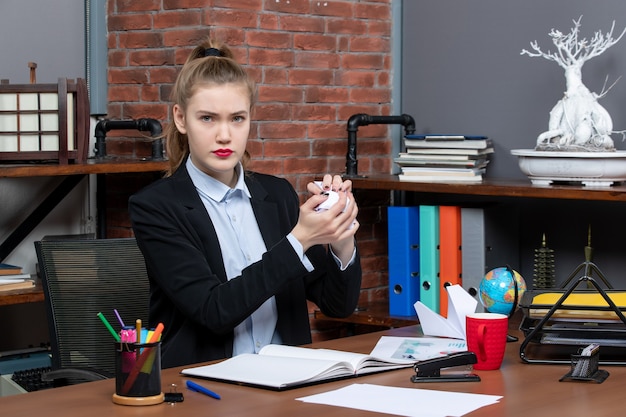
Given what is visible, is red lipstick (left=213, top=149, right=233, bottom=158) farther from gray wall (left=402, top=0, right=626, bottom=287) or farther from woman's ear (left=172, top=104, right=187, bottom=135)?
gray wall (left=402, top=0, right=626, bottom=287)

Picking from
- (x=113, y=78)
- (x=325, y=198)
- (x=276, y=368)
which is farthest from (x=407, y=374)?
(x=113, y=78)

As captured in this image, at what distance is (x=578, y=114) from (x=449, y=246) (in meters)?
0.63

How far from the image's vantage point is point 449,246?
3508mm

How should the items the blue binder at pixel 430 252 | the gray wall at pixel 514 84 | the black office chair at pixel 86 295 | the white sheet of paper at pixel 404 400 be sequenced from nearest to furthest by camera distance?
the white sheet of paper at pixel 404 400
the black office chair at pixel 86 295
the gray wall at pixel 514 84
the blue binder at pixel 430 252

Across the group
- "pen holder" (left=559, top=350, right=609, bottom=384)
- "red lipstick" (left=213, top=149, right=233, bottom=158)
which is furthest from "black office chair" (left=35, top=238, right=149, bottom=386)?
"pen holder" (left=559, top=350, right=609, bottom=384)

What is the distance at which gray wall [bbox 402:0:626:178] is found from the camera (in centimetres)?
341

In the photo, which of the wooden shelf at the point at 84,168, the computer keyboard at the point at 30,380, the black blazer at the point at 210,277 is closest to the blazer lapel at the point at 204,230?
the black blazer at the point at 210,277

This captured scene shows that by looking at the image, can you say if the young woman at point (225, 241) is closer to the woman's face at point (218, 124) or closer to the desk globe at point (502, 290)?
the woman's face at point (218, 124)

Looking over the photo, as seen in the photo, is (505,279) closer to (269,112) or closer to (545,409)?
(545,409)

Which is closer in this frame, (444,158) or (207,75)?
(207,75)

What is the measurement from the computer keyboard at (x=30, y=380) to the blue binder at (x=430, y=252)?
1.30 m

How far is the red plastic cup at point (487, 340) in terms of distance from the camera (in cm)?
199

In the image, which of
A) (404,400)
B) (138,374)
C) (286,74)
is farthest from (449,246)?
(138,374)

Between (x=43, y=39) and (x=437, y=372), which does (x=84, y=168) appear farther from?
(x=437, y=372)
